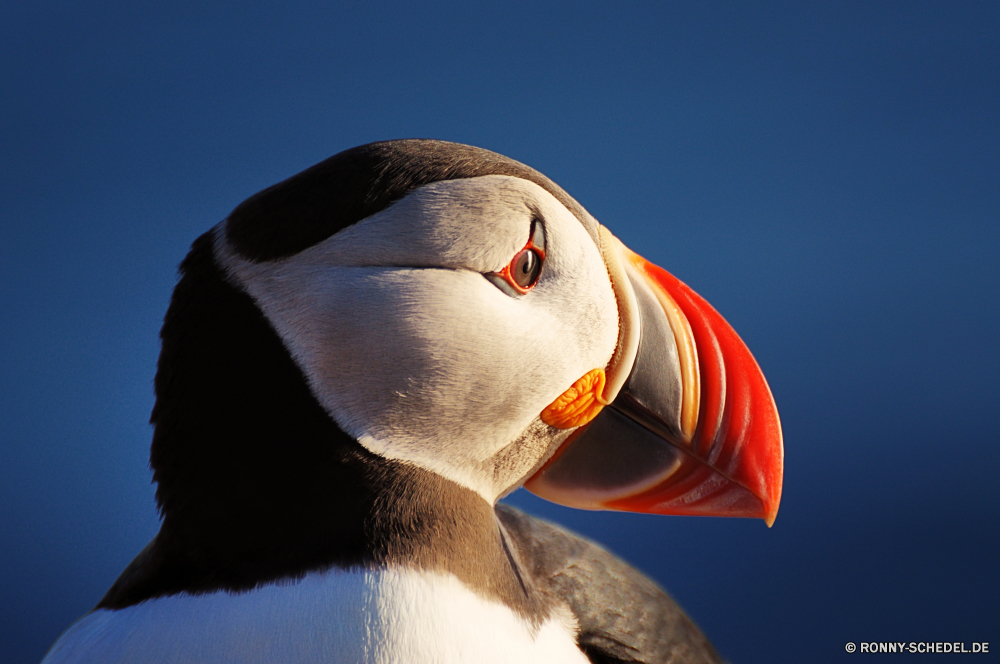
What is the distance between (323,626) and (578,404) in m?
0.52

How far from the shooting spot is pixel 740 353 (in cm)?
154

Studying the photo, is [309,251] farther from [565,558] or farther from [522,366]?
[565,558]

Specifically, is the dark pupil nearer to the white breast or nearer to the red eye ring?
the red eye ring

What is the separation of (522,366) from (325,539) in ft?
1.23

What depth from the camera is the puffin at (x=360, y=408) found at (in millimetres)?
1209

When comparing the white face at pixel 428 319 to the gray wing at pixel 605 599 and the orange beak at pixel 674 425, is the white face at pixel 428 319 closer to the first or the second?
the orange beak at pixel 674 425

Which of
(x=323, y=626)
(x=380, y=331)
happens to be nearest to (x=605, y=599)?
(x=323, y=626)

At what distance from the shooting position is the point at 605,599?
1695 mm

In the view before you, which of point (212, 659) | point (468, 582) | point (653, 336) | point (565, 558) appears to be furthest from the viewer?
point (565, 558)

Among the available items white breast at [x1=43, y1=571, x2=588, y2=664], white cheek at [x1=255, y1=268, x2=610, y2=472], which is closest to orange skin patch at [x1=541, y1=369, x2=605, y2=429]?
white cheek at [x1=255, y1=268, x2=610, y2=472]

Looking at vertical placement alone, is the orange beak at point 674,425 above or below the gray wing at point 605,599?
above

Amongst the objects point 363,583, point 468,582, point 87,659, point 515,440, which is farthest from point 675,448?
point 87,659

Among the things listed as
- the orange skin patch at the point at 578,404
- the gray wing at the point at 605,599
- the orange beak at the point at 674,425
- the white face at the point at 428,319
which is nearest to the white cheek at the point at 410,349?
the white face at the point at 428,319

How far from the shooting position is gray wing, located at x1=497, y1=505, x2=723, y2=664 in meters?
1.61
